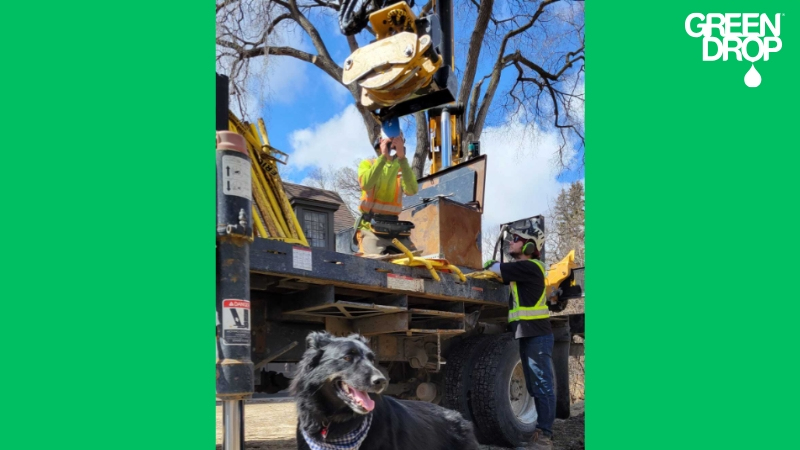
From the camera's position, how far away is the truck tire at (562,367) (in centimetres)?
479

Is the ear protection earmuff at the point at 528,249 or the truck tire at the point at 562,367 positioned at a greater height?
the ear protection earmuff at the point at 528,249

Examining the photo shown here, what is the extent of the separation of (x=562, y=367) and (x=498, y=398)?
0.96 metres

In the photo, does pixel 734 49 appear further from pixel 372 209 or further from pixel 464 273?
pixel 372 209

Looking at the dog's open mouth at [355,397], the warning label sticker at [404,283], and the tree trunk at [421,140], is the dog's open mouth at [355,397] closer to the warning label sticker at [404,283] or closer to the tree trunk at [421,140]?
the warning label sticker at [404,283]

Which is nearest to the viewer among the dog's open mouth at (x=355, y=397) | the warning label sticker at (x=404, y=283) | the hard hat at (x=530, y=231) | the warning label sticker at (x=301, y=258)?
the dog's open mouth at (x=355, y=397)

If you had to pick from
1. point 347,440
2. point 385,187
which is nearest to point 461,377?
point 385,187

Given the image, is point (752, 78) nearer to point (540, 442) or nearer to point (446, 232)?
point (446, 232)

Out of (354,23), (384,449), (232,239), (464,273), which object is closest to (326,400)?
(384,449)

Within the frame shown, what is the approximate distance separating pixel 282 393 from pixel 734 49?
9.12 feet

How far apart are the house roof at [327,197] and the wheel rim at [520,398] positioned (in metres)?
1.64

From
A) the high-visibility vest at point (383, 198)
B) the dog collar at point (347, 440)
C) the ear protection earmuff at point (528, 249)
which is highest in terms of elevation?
the high-visibility vest at point (383, 198)

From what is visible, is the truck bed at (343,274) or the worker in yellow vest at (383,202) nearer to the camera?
the truck bed at (343,274)

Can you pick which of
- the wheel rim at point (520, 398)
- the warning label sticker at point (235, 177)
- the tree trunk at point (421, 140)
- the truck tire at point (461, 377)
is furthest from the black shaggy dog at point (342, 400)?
the tree trunk at point (421, 140)

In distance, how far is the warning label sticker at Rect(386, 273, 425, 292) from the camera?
11.1ft
